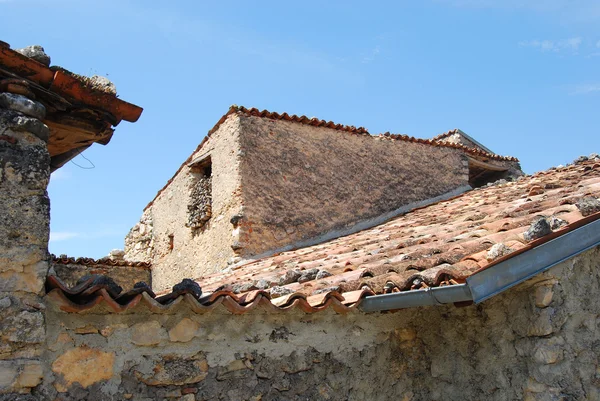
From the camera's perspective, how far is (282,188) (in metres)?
8.64

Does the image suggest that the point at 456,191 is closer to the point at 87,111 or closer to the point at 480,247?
the point at 480,247

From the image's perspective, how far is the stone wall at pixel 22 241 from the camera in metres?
2.99

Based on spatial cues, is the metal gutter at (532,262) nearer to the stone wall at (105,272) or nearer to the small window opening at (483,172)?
the stone wall at (105,272)

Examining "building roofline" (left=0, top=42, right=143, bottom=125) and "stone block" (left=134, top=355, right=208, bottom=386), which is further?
"stone block" (left=134, top=355, right=208, bottom=386)

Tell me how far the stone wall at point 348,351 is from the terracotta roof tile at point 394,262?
0.53 feet

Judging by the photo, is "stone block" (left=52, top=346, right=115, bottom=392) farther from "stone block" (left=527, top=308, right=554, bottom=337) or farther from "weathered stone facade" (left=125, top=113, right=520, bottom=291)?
"weathered stone facade" (left=125, top=113, right=520, bottom=291)

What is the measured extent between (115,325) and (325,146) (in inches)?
252

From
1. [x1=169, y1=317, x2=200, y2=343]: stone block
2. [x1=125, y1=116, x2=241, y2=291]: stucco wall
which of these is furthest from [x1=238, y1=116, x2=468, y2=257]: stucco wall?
[x1=169, y1=317, x2=200, y2=343]: stone block

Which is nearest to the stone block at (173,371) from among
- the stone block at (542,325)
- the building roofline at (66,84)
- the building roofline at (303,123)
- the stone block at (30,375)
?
the stone block at (30,375)

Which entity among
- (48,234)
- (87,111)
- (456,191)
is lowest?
(48,234)

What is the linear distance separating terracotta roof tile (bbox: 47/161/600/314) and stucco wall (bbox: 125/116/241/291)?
1582 mm

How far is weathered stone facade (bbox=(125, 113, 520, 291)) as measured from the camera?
27.4 ft

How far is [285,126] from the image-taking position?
9.14 metres

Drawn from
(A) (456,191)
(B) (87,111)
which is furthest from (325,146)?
(B) (87,111)
